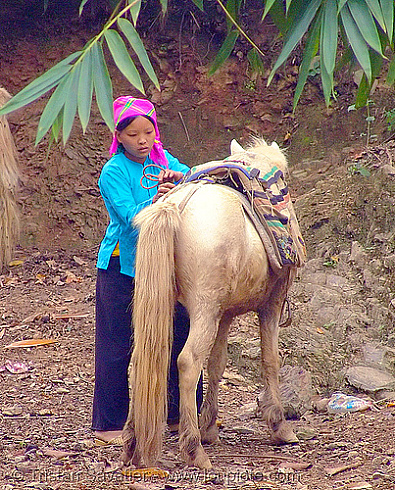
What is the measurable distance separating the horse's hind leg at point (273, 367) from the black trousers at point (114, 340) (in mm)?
443

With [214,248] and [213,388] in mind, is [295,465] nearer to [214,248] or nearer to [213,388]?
[213,388]

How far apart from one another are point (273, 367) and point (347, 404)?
2.83ft

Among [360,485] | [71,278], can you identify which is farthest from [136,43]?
[71,278]

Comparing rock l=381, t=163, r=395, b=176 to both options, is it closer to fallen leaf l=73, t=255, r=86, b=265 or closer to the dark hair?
fallen leaf l=73, t=255, r=86, b=265

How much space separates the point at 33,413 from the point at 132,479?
5.19ft

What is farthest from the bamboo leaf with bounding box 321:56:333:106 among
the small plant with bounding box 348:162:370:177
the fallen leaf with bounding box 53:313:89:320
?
the fallen leaf with bounding box 53:313:89:320

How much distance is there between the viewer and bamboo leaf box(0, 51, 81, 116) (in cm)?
224

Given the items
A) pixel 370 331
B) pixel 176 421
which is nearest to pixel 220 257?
pixel 176 421

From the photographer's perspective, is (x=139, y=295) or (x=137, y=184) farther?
(x=137, y=184)

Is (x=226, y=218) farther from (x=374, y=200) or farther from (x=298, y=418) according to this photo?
(x=374, y=200)

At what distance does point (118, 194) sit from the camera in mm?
3588

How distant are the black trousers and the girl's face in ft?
1.90

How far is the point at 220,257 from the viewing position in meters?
3.32

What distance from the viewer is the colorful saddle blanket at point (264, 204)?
361 centimetres
